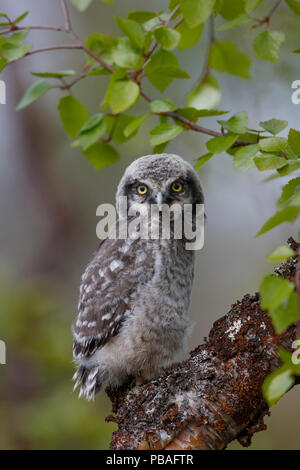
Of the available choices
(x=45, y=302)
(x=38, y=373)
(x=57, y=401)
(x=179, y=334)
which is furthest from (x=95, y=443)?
(x=179, y=334)

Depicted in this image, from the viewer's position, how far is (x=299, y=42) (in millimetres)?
3361

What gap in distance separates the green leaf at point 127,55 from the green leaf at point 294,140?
628mm

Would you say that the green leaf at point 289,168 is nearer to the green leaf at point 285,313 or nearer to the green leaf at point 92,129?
the green leaf at point 285,313

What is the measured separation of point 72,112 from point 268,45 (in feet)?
3.02

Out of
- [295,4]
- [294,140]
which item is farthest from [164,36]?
[294,140]

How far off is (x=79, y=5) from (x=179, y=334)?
1.68 m

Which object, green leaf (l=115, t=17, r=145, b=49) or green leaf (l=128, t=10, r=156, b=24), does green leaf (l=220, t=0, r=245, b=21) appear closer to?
green leaf (l=128, t=10, r=156, b=24)

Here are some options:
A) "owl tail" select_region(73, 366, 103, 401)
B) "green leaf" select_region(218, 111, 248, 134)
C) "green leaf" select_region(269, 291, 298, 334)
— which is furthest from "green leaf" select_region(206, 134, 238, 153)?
"owl tail" select_region(73, 366, 103, 401)

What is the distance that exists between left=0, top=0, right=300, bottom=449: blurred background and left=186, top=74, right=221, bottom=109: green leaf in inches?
33.2

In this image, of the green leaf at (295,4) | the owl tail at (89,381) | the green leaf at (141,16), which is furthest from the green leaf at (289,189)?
the owl tail at (89,381)

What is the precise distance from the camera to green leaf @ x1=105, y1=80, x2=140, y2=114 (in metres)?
1.93

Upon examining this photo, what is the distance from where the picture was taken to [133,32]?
1906mm

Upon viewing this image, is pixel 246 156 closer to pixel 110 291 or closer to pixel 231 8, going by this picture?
pixel 231 8
